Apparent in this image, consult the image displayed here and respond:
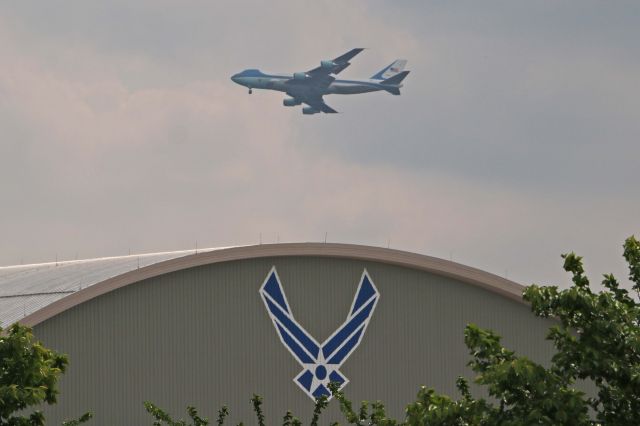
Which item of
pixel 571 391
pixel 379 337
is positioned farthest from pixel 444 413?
pixel 379 337

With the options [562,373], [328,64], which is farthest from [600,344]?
[328,64]

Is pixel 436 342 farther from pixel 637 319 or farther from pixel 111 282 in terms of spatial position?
pixel 637 319

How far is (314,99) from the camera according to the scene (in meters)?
102

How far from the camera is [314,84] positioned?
99688 mm

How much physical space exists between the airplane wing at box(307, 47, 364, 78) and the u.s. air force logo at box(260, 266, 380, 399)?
50.1 m

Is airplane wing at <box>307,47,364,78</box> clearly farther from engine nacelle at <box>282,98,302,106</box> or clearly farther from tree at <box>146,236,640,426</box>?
tree at <box>146,236,640,426</box>

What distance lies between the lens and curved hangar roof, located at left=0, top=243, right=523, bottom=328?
4084cm

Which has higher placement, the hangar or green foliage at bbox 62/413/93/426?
the hangar

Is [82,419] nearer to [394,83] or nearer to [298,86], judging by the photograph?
[298,86]

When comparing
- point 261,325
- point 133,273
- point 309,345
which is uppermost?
point 133,273

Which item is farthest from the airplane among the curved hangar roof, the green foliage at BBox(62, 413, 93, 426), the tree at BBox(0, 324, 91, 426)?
the tree at BBox(0, 324, 91, 426)

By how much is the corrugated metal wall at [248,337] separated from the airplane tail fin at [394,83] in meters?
59.9

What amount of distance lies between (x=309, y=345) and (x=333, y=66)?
53214 millimetres

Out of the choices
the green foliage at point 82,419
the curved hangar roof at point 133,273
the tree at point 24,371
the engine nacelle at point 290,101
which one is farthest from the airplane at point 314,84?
the tree at point 24,371
